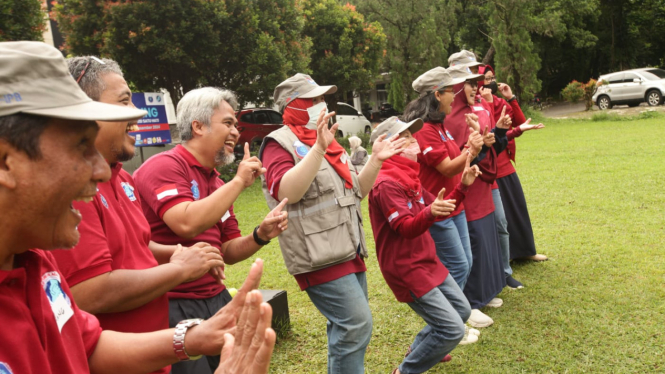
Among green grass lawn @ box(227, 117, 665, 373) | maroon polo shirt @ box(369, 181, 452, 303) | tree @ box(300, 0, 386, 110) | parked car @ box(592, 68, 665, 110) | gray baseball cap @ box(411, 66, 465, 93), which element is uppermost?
tree @ box(300, 0, 386, 110)

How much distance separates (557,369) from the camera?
3.88 metres

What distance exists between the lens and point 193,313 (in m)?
2.69

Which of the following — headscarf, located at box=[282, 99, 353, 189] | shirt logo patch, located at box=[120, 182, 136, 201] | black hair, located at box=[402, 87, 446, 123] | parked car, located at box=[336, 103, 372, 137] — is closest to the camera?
shirt logo patch, located at box=[120, 182, 136, 201]

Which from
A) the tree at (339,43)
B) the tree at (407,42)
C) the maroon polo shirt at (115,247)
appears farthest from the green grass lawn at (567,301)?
the tree at (407,42)

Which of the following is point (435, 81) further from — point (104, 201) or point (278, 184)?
point (104, 201)

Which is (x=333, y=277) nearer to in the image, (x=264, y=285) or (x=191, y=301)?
(x=191, y=301)

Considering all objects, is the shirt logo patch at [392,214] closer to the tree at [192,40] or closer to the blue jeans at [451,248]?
the blue jeans at [451,248]

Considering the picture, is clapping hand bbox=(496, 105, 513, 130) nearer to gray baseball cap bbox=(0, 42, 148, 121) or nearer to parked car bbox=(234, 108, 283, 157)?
gray baseball cap bbox=(0, 42, 148, 121)

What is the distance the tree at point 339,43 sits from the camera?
18781 mm

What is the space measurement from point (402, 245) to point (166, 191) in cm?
158

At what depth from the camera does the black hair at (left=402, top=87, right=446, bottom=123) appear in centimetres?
439

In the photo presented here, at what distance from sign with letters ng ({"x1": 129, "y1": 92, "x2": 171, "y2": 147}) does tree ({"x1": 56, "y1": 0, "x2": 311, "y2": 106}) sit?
120cm

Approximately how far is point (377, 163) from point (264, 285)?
10.9 feet

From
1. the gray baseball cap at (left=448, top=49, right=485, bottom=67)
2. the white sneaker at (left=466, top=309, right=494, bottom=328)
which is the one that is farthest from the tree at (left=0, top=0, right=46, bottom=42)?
the white sneaker at (left=466, top=309, right=494, bottom=328)
